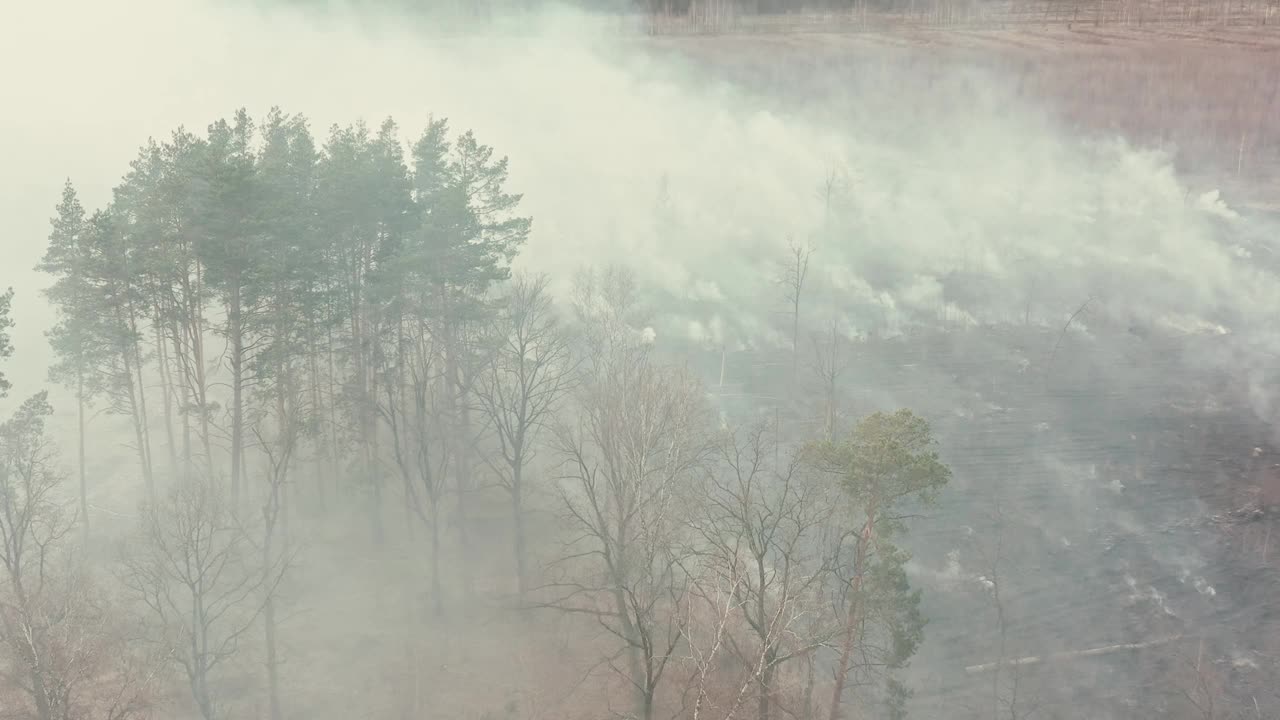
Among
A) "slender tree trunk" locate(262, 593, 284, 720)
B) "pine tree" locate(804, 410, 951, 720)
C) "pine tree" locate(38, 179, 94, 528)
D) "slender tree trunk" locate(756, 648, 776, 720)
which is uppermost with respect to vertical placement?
"pine tree" locate(38, 179, 94, 528)

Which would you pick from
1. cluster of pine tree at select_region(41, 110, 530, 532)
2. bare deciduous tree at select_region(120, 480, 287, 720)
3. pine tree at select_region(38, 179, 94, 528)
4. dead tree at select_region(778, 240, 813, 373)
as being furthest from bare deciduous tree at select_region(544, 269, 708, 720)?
dead tree at select_region(778, 240, 813, 373)

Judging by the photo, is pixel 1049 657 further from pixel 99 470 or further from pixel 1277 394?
pixel 99 470

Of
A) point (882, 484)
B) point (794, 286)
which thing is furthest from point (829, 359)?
point (882, 484)

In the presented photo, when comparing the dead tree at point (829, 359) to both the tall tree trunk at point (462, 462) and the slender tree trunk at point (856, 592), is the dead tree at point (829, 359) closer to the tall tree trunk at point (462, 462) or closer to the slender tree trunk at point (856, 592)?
the tall tree trunk at point (462, 462)

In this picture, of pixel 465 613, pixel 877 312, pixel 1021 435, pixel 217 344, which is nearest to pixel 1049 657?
pixel 1021 435

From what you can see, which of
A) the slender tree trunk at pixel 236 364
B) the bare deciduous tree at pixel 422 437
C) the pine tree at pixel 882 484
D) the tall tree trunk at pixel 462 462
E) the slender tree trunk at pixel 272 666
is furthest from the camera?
the tall tree trunk at pixel 462 462

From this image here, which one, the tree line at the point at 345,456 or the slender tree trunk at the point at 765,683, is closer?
the slender tree trunk at the point at 765,683

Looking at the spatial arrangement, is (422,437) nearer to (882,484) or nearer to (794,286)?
(882,484)

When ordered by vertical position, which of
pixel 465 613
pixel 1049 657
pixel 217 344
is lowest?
pixel 1049 657

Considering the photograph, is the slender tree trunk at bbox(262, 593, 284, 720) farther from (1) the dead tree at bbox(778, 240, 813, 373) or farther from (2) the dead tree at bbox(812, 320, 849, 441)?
(1) the dead tree at bbox(778, 240, 813, 373)

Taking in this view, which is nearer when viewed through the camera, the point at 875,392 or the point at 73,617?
the point at 73,617

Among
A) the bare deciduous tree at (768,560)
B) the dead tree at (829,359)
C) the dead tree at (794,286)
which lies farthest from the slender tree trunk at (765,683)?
the dead tree at (794,286)
